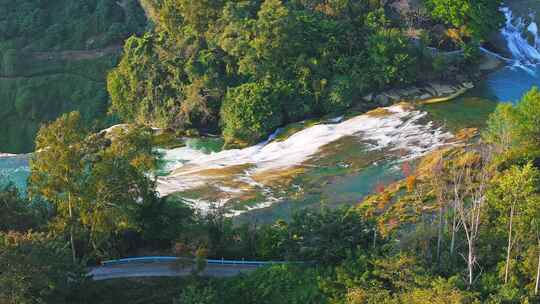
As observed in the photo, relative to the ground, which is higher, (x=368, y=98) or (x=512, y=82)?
(x=368, y=98)

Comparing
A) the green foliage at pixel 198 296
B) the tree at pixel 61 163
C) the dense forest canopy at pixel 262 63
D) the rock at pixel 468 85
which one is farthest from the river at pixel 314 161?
the green foliage at pixel 198 296

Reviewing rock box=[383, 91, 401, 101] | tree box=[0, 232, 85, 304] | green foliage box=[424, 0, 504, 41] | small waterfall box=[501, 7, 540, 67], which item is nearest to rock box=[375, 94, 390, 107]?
rock box=[383, 91, 401, 101]

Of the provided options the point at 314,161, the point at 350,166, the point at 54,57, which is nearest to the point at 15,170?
the point at 314,161

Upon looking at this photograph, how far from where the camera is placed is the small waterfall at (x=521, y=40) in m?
49.5

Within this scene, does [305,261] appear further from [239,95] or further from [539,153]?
[239,95]

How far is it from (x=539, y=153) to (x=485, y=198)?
6372mm

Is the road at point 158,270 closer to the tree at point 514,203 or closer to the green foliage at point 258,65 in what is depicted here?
the tree at point 514,203

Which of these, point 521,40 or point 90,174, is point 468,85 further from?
point 90,174

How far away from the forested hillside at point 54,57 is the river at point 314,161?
1189 centimetres

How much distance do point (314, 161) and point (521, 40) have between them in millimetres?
25930

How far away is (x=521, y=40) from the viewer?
51.6 m

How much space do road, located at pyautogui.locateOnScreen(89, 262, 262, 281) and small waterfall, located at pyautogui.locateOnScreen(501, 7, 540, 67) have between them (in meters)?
34.2

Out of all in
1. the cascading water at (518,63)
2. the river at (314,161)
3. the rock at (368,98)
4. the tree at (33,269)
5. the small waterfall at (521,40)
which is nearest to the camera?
the tree at (33,269)

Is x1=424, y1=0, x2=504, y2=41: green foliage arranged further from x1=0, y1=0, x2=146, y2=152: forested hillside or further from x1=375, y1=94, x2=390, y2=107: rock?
x1=0, y1=0, x2=146, y2=152: forested hillside
